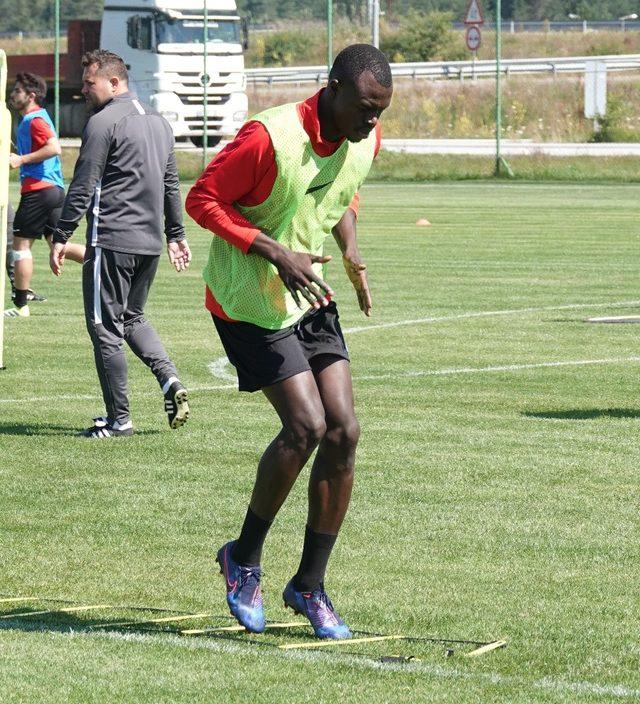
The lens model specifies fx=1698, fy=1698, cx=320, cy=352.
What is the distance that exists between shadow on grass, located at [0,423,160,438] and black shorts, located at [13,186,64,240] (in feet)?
18.4

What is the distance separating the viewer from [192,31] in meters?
43.2

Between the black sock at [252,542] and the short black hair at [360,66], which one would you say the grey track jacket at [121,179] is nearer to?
the black sock at [252,542]

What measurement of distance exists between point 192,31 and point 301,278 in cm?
3844

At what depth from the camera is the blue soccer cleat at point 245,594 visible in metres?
5.95

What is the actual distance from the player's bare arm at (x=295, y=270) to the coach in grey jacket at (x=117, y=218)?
4.16 metres

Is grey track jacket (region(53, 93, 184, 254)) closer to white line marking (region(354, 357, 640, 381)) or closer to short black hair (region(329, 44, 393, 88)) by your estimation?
white line marking (region(354, 357, 640, 381))

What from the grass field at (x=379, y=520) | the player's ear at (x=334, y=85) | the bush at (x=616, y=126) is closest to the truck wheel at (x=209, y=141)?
the bush at (x=616, y=126)

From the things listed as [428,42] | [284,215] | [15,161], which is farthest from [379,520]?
[428,42]

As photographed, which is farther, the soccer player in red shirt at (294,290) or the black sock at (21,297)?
the black sock at (21,297)

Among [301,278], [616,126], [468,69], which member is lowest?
[616,126]

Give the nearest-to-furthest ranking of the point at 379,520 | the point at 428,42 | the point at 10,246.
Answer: the point at 379,520, the point at 10,246, the point at 428,42

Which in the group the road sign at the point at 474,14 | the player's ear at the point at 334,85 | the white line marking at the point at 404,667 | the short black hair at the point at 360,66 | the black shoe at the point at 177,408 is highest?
the road sign at the point at 474,14

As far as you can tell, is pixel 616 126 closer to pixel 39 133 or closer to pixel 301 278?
pixel 39 133

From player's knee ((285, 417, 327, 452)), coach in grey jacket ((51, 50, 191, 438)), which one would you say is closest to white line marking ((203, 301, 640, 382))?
coach in grey jacket ((51, 50, 191, 438))
